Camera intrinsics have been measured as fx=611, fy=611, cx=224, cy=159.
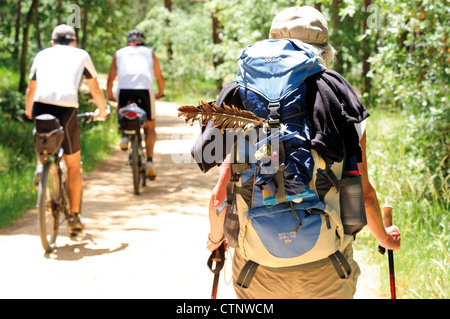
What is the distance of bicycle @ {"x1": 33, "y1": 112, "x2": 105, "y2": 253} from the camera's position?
5.59 m

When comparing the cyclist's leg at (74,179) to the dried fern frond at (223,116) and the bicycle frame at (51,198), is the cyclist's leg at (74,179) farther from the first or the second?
the dried fern frond at (223,116)

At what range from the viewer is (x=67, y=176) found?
6176 mm

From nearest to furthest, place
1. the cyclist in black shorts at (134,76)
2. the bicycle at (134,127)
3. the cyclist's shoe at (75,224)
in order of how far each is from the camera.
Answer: the cyclist's shoe at (75,224) → the bicycle at (134,127) → the cyclist in black shorts at (134,76)

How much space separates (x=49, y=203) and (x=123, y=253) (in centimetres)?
87

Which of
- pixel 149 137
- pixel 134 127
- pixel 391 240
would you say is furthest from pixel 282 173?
pixel 149 137

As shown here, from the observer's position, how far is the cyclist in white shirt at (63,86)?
565cm

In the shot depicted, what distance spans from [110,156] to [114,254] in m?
6.33

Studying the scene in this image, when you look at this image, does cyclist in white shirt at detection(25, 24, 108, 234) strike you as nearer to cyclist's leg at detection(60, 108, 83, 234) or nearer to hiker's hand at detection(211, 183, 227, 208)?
cyclist's leg at detection(60, 108, 83, 234)

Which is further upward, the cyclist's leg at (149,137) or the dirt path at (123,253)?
the cyclist's leg at (149,137)

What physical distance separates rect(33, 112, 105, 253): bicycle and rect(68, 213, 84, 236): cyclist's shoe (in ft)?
0.17

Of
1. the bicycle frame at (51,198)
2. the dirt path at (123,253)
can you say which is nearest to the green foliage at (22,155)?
the dirt path at (123,253)

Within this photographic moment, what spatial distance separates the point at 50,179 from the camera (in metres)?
5.89
